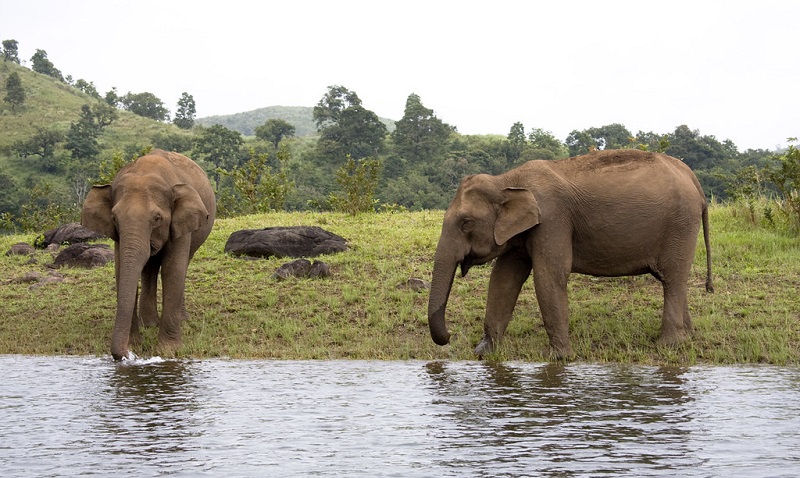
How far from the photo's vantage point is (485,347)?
1350 centimetres

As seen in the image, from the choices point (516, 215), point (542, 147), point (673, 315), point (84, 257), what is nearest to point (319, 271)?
point (84, 257)

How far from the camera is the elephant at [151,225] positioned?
13.4 meters

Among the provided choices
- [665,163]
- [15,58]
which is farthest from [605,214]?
[15,58]

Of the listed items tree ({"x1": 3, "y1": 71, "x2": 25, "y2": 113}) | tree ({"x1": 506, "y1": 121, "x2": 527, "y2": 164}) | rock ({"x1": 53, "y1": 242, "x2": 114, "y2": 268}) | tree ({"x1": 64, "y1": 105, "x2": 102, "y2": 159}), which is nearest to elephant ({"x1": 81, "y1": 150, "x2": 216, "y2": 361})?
rock ({"x1": 53, "y1": 242, "x2": 114, "y2": 268})

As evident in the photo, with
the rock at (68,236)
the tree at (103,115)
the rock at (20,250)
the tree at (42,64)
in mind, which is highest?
the tree at (42,64)

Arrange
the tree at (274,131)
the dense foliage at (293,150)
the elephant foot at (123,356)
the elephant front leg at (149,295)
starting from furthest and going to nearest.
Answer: the tree at (274,131) < the dense foliage at (293,150) < the elephant front leg at (149,295) < the elephant foot at (123,356)

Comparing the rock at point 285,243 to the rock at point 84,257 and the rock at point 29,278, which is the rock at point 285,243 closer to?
the rock at point 84,257

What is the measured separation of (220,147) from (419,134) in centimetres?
1649

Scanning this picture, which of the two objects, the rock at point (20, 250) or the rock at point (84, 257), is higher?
the rock at point (20, 250)

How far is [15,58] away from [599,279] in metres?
123

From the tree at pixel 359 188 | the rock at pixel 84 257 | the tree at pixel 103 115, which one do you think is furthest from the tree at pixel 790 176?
the tree at pixel 103 115

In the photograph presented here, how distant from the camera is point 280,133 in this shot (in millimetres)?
99062

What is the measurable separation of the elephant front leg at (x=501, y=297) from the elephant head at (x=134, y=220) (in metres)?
4.36

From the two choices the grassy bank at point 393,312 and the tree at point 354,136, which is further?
the tree at point 354,136
